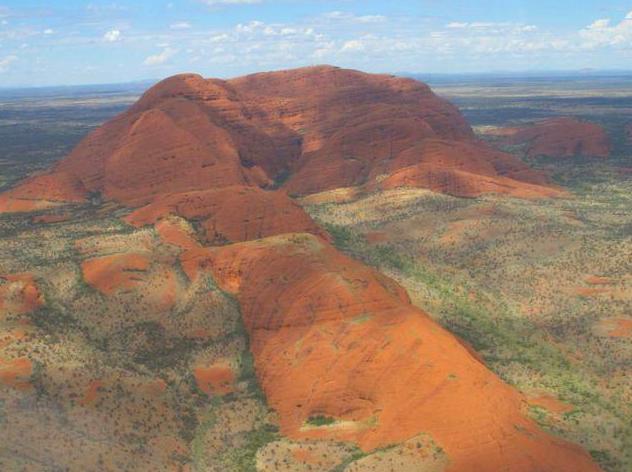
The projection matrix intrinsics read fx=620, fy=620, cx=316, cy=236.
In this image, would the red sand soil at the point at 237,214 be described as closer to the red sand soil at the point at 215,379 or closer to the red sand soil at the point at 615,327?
the red sand soil at the point at 215,379

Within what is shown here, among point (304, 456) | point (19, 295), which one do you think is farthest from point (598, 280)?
point (19, 295)

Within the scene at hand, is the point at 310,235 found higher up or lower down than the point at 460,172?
lower down

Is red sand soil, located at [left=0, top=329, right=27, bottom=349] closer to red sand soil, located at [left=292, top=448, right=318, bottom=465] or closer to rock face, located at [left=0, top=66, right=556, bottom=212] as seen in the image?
red sand soil, located at [left=292, top=448, right=318, bottom=465]

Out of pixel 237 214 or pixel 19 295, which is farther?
pixel 237 214

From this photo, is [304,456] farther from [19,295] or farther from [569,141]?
[569,141]

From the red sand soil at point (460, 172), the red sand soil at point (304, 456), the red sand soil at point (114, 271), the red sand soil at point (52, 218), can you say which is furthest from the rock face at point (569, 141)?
the red sand soil at point (304, 456)

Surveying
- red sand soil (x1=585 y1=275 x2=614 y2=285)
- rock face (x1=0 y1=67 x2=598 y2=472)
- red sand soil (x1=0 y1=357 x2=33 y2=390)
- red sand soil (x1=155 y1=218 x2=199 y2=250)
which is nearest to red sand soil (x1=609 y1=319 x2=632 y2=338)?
red sand soil (x1=585 y1=275 x2=614 y2=285)

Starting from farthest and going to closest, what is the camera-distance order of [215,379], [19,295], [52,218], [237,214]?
[52,218], [237,214], [19,295], [215,379]
